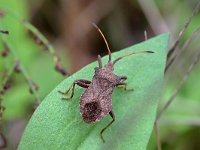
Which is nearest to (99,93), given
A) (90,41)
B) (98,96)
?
(98,96)

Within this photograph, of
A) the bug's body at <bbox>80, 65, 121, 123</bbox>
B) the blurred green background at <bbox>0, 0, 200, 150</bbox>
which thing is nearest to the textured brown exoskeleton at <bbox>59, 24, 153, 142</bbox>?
the bug's body at <bbox>80, 65, 121, 123</bbox>

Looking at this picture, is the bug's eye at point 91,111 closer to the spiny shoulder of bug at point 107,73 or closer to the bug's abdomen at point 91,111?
the bug's abdomen at point 91,111

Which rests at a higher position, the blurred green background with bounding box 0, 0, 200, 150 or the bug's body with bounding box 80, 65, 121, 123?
the bug's body with bounding box 80, 65, 121, 123

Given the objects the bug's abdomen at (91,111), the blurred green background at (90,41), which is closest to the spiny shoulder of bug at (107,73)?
the bug's abdomen at (91,111)

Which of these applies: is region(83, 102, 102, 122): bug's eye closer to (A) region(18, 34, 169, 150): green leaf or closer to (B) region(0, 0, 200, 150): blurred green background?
(A) region(18, 34, 169, 150): green leaf

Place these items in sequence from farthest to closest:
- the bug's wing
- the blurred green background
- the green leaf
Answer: the blurred green background, the bug's wing, the green leaf
